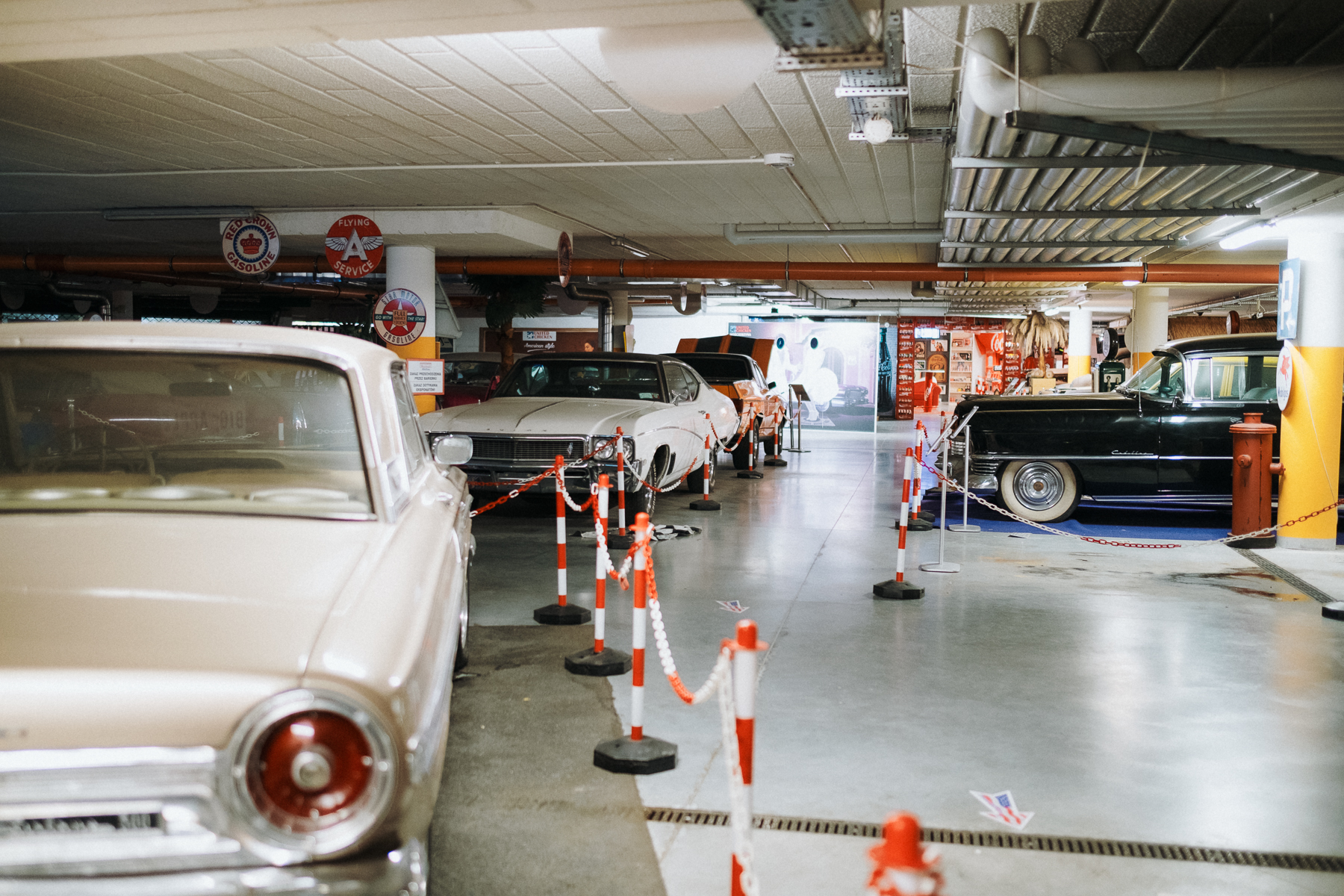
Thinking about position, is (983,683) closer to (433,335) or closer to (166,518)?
(166,518)

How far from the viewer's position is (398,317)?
12117 millimetres

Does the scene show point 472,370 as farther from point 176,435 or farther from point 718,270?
point 176,435

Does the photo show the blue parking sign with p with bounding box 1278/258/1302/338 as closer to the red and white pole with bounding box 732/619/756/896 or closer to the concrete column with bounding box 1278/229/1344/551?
the concrete column with bounding box 1278/229/1344/551

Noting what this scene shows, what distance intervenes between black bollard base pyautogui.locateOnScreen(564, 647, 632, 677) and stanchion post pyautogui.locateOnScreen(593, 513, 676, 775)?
102cm

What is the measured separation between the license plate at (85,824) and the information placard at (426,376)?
11.0 m

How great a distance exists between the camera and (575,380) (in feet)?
34.3

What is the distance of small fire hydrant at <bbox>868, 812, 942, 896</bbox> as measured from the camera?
140 cm

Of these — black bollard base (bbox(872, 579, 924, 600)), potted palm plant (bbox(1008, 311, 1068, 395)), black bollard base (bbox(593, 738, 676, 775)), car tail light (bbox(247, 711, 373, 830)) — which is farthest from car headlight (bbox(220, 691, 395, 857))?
potted palm plant (bbox(1008, 311, 1068, 395))

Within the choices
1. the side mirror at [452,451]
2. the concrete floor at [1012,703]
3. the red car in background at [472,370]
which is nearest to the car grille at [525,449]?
the concrete floor at [1012,703]

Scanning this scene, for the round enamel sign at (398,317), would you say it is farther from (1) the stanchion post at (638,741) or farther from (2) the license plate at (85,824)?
(2) the license plate at (85,824)

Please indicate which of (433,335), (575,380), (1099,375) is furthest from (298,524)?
(1099,375)

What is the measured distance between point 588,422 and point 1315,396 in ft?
21.0

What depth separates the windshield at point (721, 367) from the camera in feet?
49.4

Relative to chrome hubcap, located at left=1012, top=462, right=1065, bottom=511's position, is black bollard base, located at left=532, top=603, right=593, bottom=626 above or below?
below
